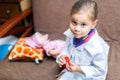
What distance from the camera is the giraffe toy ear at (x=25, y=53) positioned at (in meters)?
1.40

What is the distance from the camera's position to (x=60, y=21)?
5.47 ft

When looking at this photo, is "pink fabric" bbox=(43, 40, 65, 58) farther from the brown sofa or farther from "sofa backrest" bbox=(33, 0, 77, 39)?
"sofa backrest" bbox=(33, 0, 77, 39)

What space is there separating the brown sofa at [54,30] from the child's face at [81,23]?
0.40 m

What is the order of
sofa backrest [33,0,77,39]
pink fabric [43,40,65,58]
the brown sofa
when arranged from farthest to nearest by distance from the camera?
sofa backrest [33,0,77,39] < pink fabric [43,40,65,58] < the brown sofa

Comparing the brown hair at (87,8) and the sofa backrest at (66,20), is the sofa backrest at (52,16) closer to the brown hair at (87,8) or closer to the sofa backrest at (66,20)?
the sofa backrest at (66,20)

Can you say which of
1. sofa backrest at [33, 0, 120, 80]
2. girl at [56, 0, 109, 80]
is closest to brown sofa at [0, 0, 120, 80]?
sofa backrest at [33, 0, 120, 80]

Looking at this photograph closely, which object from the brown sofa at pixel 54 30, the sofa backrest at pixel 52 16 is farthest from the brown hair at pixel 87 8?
the sofa backrest at pixel 52 16

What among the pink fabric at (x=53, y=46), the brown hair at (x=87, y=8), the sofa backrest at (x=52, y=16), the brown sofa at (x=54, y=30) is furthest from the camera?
the sofa backrest at (x=52, y=16)

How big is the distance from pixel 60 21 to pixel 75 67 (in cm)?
69

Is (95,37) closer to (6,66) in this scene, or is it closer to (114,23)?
(114,23)

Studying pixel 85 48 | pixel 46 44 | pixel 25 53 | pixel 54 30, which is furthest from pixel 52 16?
pixel 85 48

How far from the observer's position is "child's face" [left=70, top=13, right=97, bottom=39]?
0.98m

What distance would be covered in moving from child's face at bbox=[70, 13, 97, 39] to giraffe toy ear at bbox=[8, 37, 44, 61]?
47 centimetres

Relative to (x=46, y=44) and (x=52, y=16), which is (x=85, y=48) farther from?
(x=52, y=16)
